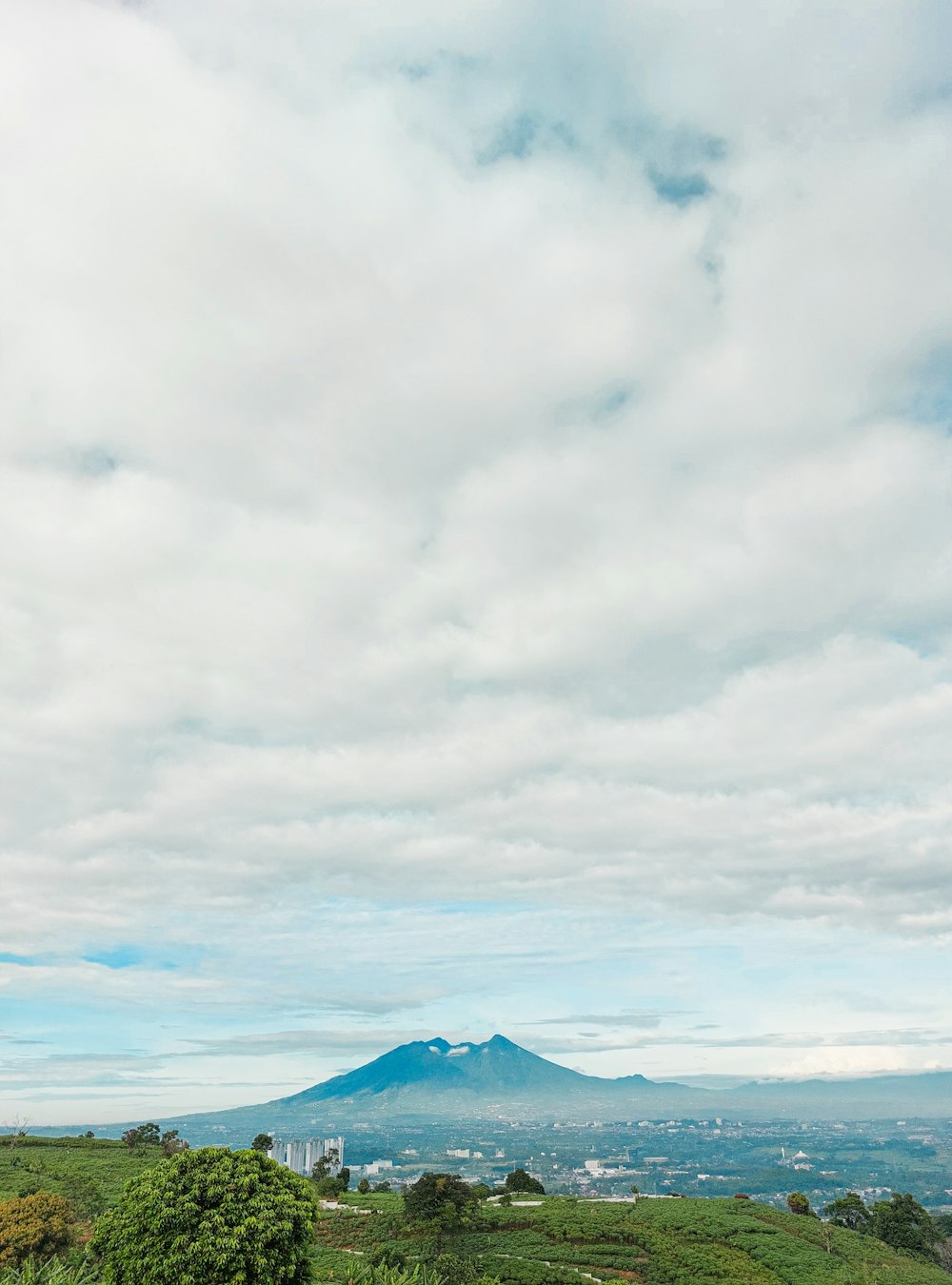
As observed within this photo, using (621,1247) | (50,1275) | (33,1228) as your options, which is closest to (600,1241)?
(621,1247)

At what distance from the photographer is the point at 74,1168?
207 feet

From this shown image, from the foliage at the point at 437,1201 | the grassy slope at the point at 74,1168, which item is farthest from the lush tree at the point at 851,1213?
the grassy slope at the point at 74,1168

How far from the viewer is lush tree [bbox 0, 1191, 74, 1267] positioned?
118ft

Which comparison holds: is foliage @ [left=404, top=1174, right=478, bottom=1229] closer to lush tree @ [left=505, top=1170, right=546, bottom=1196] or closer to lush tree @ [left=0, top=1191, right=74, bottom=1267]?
lush tree @ [left=0, top=1191, right=74, bottom=1267]

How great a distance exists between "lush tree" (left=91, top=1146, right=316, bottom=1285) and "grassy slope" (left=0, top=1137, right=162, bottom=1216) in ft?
70.1

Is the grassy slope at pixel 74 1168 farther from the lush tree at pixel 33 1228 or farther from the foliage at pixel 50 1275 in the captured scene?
the foliage at pixel 50 1275

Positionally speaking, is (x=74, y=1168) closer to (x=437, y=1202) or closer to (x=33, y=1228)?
(x=33, y=1228)

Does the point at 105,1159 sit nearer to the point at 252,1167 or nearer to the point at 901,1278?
the point at 252,1167

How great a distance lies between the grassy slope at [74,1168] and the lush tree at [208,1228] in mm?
21361

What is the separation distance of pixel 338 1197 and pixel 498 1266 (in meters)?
32.5

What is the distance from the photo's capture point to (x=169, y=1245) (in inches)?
975

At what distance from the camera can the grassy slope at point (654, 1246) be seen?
42281mm

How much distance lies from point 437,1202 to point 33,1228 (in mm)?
22098

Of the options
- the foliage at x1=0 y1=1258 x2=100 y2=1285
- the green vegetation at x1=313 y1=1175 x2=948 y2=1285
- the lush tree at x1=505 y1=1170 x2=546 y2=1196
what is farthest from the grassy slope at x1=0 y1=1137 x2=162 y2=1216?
the lush tree at x1=505 y1=1170 x2=546 y2=1196
